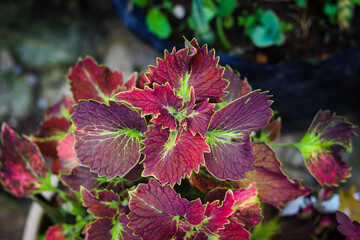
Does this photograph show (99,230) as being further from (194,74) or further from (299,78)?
(299,78)

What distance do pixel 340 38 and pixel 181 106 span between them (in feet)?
3.27

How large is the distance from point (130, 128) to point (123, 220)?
15 centimetres

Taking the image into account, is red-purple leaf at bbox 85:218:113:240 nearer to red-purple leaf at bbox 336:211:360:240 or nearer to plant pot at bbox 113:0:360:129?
red-purple leaf at bbox 336:211:360:240

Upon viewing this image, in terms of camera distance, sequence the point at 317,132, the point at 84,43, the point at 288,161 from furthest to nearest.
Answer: the point at 84,43
the point at 288,161
the point at 317,132

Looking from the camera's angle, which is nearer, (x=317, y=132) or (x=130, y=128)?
(x=130, y=128)

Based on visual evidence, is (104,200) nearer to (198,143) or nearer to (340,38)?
(198,143)

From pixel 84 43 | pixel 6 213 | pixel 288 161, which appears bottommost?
pixel 6 213

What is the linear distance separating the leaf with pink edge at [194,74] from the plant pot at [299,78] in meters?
0.71

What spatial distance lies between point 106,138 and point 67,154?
0.54 feet

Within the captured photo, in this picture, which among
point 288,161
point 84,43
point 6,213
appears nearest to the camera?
point 6,213

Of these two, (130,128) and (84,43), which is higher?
(130,128)

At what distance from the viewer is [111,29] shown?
169 cm

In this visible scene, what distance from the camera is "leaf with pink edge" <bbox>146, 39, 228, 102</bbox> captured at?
53 cm

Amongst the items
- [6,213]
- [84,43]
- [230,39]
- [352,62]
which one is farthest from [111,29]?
[352,62]
